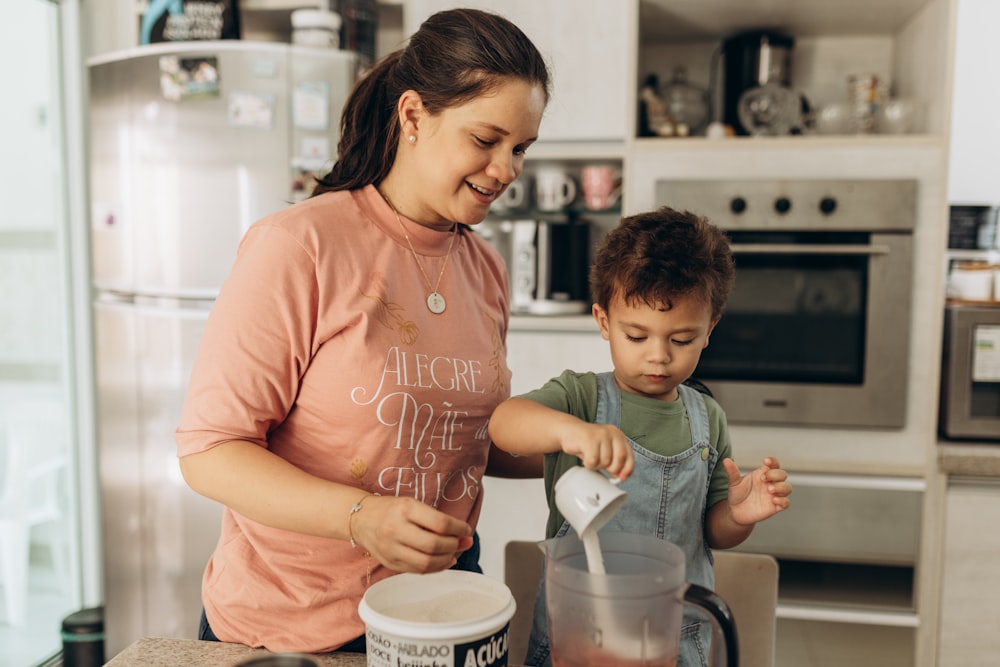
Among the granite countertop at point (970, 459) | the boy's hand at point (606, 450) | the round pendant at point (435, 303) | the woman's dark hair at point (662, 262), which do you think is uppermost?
the woman's dark hair at point (662, 262)

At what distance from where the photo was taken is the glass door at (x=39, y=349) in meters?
2.65

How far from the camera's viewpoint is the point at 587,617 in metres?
0.71

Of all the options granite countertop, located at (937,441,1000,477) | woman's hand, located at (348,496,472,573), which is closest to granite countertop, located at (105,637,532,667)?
woman's hand, located at (348,496,472,573)

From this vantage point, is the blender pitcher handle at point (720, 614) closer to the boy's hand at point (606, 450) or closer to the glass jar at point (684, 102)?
the boy's hand at point (606, 450)

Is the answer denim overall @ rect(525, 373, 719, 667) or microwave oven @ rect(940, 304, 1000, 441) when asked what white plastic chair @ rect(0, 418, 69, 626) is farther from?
microwave oven @ rect(940, 304, 1000, 441)

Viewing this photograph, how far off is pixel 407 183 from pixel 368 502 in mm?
453

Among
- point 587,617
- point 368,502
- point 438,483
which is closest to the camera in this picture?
point 587,617

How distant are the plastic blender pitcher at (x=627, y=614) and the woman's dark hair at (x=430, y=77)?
1.84 feet

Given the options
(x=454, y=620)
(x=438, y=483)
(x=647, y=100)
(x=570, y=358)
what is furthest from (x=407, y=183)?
(x=647, y=100)

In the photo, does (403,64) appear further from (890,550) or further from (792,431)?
(890,550)

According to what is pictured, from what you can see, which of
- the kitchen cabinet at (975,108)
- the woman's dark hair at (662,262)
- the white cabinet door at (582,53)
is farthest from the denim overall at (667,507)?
the kitchen cabinet at (975,108)

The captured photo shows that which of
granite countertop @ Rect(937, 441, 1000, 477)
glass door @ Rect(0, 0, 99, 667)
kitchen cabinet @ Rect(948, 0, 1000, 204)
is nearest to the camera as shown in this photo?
granite countertop @ Rect(937, 441, 1000, 477)

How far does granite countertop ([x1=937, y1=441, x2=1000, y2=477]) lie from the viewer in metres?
2.13

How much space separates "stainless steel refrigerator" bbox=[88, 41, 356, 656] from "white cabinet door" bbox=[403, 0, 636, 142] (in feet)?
1.49
